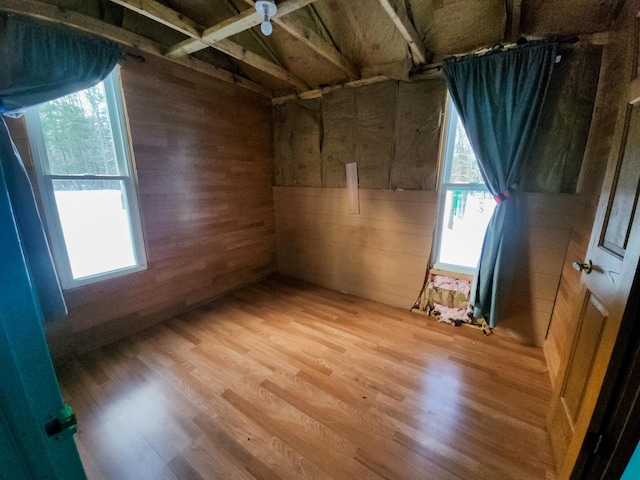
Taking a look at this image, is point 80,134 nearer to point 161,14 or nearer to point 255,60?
point 161,14

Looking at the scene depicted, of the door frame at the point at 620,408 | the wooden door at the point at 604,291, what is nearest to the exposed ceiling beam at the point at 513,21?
the wooden door at the point at 604,291

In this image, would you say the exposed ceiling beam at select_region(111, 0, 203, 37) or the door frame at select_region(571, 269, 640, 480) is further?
the exposed ceiling beam at select_region(111, 0, 203, 37)

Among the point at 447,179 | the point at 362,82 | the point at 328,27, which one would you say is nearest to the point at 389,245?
the point at 447,179

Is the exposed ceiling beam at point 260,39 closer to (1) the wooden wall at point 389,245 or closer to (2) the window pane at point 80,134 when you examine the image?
(2) the window pane at point 80,134

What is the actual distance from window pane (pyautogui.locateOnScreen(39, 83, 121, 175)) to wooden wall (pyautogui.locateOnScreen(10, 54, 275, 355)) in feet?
0.55

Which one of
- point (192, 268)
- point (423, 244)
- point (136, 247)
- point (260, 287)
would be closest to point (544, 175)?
point (423, 244)

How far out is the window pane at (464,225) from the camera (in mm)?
2489

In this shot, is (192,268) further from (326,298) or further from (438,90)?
(438,90)

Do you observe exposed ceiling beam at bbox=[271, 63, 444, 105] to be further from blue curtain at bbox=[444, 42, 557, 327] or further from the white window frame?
the white window frame

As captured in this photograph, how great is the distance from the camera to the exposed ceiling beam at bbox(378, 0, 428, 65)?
5.61 ft

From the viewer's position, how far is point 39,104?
66.9 inches

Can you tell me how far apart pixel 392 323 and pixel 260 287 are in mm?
1825

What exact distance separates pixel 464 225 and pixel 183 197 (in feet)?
9.62

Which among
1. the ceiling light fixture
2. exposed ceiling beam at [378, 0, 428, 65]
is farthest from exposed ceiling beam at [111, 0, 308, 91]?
exposed ceiling beam at [378, 0, 428, 65]
